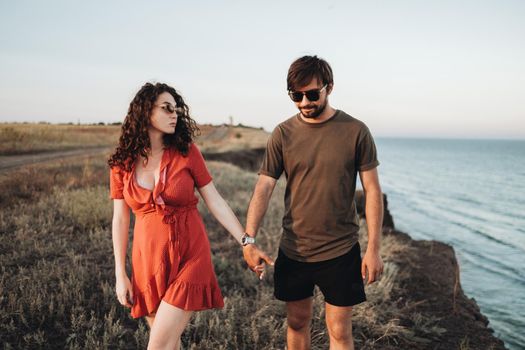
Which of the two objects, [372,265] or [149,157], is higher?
[149,157]

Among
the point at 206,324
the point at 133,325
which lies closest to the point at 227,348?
the point at 206,324

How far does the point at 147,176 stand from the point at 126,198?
19 centimetres

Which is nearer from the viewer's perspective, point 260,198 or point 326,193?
point 326,193

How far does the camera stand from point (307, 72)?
2545 mm

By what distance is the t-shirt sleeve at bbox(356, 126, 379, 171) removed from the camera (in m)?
2.55

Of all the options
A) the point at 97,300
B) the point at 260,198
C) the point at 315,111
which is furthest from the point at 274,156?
the point at 97,300

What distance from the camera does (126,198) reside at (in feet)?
8.28

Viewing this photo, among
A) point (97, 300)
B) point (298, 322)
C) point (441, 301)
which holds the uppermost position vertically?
point (298, 322)

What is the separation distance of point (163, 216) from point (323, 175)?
103 cm

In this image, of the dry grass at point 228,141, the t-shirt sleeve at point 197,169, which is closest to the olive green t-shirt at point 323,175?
the t-shirt sleeve at point 197,169

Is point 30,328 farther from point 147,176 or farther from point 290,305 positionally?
point 290,305

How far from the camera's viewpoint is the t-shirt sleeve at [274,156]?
272cm

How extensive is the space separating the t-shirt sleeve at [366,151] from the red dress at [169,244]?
1.06 meters

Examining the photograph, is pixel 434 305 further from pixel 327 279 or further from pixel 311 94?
pixel 311 94
